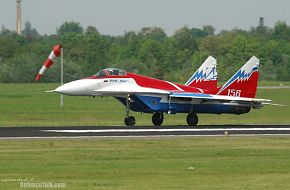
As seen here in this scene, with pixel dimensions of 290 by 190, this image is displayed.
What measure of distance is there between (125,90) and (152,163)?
1516 centimetres

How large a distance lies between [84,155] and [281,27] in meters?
127

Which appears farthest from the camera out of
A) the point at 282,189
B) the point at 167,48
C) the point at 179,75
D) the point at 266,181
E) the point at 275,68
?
the point at 167,48

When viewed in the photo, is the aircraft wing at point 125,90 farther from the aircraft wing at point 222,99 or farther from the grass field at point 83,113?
the grass field at point 83,113

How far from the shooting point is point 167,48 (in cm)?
12025

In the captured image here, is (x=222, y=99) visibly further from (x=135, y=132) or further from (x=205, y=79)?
(x=135, y=132)

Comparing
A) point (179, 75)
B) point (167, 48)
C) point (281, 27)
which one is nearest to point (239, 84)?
point (179, 75)

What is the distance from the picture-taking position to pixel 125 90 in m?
39.6

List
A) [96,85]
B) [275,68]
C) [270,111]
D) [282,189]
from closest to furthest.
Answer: [282,189], [96,85], [270,111], [275,68]

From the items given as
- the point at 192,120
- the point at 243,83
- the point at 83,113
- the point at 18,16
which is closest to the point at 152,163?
the point at 192,120

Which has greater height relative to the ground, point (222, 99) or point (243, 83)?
point (243, 83)

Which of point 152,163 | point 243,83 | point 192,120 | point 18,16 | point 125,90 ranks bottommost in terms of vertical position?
point 152,163

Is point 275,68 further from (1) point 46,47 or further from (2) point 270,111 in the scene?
(2) point 270,111

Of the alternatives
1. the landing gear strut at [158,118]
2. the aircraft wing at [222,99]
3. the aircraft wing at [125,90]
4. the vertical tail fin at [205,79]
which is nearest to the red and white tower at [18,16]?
the vertical tail fin at [205,79]

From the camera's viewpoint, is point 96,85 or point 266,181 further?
point 96,85
